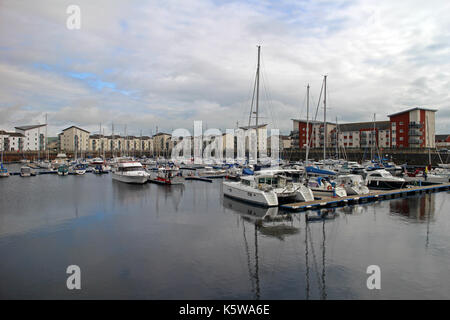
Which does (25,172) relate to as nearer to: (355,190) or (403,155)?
(355,190)

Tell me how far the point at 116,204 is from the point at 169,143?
457 ft

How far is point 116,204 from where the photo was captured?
101ft

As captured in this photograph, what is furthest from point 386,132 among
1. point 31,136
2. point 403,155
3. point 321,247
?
point 31,136

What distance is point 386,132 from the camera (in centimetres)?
9588

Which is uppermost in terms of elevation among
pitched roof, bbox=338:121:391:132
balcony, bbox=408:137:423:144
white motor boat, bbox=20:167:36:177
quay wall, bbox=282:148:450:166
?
pitched roof, bbox=338:121:391:132

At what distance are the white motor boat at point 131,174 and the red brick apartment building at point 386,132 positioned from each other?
130ft

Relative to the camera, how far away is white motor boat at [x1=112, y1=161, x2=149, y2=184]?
47.2 meters

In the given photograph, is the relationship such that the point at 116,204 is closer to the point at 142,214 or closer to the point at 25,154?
the point at 142,214

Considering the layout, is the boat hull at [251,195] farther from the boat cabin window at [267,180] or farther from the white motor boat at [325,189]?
the white motor boat at [325,189]

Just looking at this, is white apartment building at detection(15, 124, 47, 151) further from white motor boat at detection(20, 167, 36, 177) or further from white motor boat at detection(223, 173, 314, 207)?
white motor boat at detection(223, 173, 314, 207)

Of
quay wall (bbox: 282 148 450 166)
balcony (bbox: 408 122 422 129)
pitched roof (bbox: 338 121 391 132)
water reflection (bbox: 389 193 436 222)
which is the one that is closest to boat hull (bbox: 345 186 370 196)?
water reflection (bbox: 389 193 436 222)

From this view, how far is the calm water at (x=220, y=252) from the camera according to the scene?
39.0ft

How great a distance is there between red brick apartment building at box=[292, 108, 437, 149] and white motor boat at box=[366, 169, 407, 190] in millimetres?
29094

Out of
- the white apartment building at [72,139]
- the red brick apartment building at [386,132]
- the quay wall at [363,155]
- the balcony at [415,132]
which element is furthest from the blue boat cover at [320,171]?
the white apartment building at [72,139]
